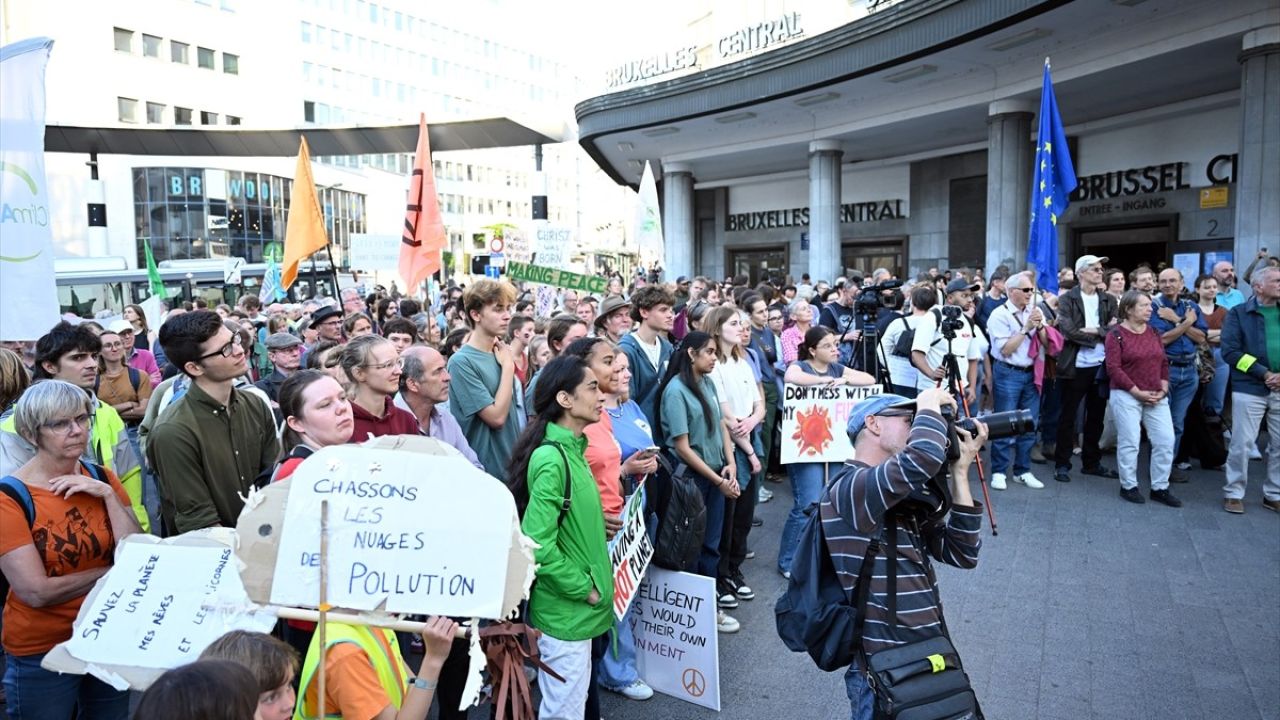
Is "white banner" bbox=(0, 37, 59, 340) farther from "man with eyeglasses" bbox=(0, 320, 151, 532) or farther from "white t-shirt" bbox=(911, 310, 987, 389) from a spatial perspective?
"white t-shirt" bbox=(911, 310, 987, 389)

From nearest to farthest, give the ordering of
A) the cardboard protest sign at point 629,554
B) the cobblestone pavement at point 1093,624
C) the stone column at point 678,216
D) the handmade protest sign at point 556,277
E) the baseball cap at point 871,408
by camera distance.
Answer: the baseball cap at point 871,408 → the cardboard protest sign at point 629,554 → the cobblestone pavement at point 1093,624 → the handmade protest sign at point 556,277 → the stone column at point 678,216

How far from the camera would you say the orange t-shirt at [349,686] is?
2301mm

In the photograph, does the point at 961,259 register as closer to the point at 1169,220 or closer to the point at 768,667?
the point at 1169,220

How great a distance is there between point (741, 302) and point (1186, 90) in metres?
13.6

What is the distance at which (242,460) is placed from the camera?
3629 mm

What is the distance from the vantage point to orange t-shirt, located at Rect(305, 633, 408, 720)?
2.30 m

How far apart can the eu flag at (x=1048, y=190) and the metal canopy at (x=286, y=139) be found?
1153 cm

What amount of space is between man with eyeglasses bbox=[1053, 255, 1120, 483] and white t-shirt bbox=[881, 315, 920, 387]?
1788 millimetres

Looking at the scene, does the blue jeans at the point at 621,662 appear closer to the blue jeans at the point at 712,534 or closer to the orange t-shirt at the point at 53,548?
the blue jeans at the point at 712,534

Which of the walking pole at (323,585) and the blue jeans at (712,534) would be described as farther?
the blue jeans at (712,534)

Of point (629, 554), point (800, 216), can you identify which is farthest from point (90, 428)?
point (800, 216)

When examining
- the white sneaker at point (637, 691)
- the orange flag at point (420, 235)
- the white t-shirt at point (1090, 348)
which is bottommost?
the white sneaker at point (637, 691)

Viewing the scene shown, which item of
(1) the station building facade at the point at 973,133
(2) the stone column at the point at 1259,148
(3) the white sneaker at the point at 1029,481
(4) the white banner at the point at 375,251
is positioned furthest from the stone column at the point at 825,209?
(3) the white sneaker at the point at 1029,481

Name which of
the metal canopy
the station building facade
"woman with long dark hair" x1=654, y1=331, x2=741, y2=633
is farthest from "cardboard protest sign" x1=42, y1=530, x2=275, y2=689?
the metal canopy
